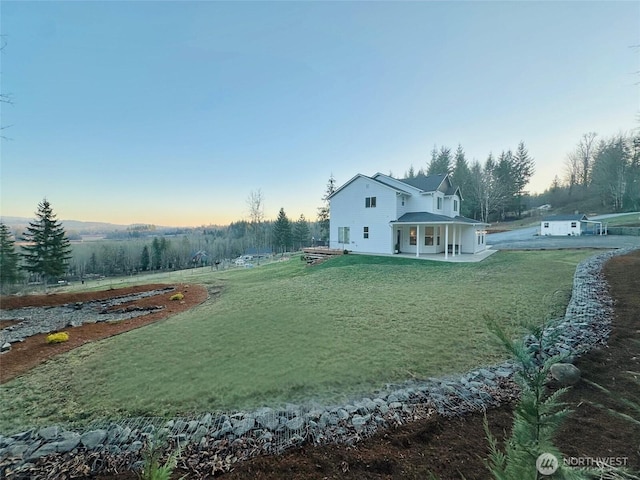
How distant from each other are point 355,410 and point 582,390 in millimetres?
3401

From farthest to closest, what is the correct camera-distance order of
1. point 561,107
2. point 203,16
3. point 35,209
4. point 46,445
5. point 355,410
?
point 35,209, point 561,107, point 203,16, point 355,410, point 46,445

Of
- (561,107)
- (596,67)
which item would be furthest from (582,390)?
(561,107)

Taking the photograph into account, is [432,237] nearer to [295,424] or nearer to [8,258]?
[295,424]

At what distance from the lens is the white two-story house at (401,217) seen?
18.2m

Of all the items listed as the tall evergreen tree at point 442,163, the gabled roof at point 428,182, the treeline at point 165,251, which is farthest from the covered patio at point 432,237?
the treeline at point 165,251

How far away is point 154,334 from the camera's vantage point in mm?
7426

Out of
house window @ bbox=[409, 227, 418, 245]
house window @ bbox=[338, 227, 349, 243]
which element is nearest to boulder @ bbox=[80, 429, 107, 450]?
house window @ bbox=[338, 227, 349, 243]

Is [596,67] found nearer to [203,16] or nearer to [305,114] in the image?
[305,114]

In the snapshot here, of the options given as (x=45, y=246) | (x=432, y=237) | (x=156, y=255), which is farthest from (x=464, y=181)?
(x=156, y=255)

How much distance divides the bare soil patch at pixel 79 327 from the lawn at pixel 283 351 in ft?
2.19

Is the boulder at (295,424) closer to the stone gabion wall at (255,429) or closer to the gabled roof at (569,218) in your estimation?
the stone gabion wall at (255,429)

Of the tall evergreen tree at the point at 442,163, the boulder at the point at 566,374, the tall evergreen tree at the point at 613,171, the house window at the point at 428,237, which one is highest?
the tall evergreen tree at the point at 442,163

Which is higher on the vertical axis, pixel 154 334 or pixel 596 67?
pixel 596 67

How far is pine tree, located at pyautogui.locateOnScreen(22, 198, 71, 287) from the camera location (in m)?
24.9
